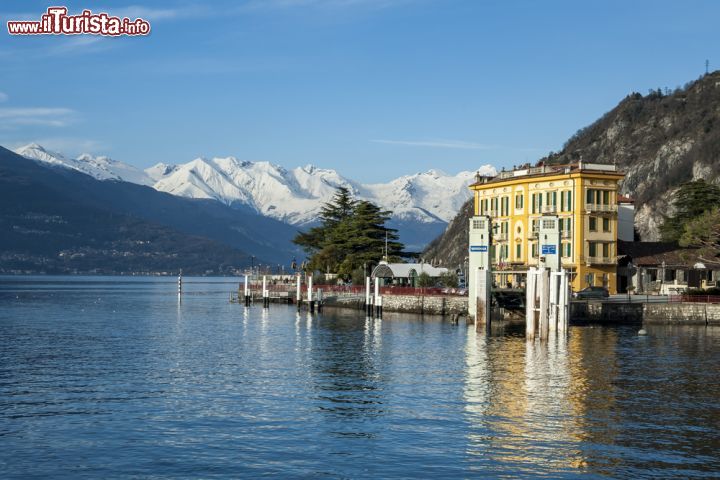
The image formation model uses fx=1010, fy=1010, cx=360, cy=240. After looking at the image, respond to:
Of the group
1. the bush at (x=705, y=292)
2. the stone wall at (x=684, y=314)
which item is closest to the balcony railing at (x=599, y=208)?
the bush at (x=705, y=292)

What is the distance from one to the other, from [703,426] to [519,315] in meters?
59.8

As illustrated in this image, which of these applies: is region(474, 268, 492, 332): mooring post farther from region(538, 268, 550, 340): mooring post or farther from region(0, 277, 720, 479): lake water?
region(538, 268, 550, 340): mooring post

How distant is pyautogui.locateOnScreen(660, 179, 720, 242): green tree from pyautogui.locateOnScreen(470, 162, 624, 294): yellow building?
27.4 m

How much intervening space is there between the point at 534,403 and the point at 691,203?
103 meters

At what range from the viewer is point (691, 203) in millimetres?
139625

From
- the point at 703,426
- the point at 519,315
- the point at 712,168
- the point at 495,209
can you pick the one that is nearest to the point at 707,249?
the point at 519,315

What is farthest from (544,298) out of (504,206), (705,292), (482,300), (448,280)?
(448,280)

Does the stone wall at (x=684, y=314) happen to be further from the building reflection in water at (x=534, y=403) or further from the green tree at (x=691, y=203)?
the green tree at (x=691, y=203)

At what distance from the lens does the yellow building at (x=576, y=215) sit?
111 meters

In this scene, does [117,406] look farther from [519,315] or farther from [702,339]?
[519,315]

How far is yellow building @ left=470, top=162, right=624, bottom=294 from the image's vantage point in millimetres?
111000

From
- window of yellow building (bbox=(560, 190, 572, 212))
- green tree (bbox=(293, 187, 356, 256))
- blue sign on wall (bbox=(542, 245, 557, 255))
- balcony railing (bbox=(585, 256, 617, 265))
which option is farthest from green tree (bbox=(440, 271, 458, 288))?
blue sign on wall (bbox=(542, 245, 557, 255))

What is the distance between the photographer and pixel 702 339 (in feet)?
256

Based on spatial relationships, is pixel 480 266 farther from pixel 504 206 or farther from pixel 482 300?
pixel 504 206
